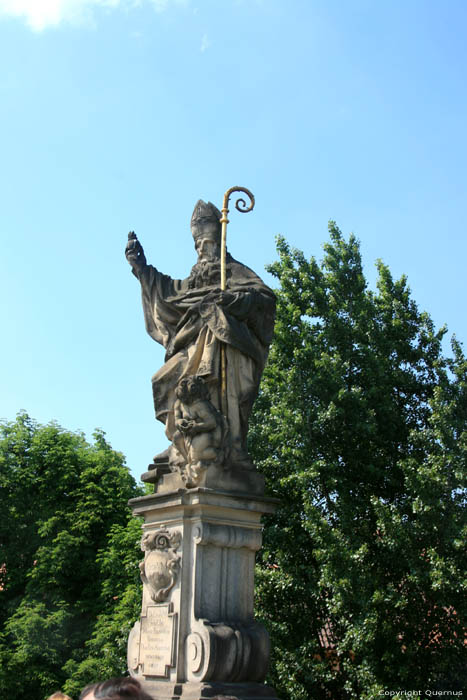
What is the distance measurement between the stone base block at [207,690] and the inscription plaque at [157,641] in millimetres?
141

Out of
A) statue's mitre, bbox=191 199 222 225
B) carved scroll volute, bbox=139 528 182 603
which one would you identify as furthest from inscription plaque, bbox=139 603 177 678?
statue's mitre, bbox=191 199 222 225

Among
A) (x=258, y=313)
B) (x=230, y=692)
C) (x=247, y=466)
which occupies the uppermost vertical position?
(x=258, y=313)

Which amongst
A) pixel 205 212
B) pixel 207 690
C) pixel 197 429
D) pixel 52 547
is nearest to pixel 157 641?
pixel 207 690

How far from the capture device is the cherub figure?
7422 millimetres

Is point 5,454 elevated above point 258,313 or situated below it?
above

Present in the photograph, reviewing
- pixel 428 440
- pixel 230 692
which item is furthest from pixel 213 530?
pixel 428 440

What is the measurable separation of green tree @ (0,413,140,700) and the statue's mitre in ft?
43.2

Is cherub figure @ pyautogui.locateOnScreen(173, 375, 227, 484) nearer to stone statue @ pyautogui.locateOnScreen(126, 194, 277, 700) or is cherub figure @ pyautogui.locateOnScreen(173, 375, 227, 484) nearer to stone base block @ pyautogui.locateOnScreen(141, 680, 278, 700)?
stone statue @ pyautogui.locateOnScreen(126, 194, 277, 700)

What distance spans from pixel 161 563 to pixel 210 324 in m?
2.41

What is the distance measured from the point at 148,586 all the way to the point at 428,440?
25.8 feet

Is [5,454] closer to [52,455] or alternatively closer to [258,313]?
[52,455]

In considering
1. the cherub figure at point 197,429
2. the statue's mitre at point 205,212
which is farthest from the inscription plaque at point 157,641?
the statue's mitre at point 205,212

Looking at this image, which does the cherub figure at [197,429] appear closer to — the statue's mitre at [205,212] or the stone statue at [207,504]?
the stone statue at [207,504]

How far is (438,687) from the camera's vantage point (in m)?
13.5
